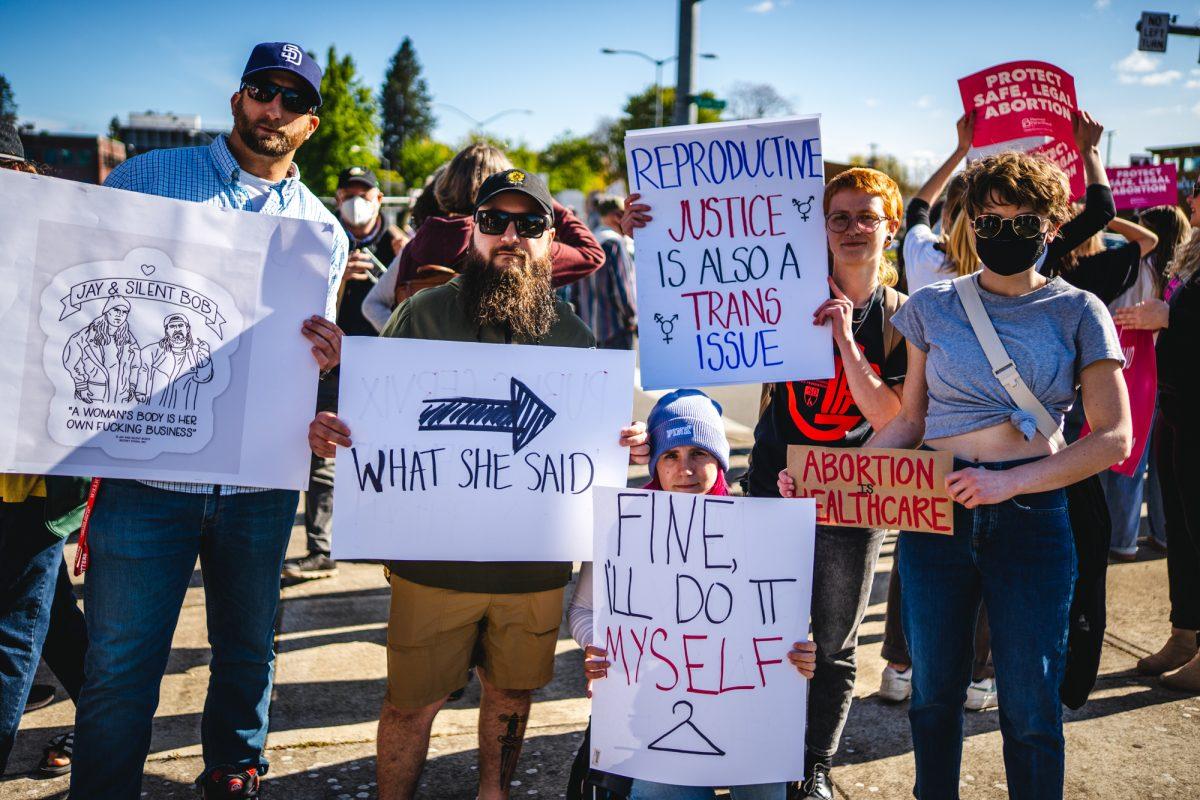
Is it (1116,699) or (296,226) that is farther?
(1116,699)

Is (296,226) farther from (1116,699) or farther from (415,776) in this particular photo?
(1116,699)

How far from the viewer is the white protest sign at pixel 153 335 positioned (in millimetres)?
2248

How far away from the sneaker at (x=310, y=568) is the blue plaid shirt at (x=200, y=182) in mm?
2514

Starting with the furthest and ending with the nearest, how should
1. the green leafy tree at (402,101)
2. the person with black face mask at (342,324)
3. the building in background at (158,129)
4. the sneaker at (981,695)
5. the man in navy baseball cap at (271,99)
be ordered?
the green leafy tree at (402,101), the building in background at (158,129), the person with black face mask at (342,324), the sneaker at (981,695), the man in navy baseball cap at (271,99)

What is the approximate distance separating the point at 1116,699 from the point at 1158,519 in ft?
7.95

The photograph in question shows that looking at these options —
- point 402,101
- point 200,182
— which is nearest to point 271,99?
point 200,182

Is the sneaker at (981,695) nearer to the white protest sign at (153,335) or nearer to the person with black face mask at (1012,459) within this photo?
the person with black face mask at (1012,459)

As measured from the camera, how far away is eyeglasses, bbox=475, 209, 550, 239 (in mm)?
2607

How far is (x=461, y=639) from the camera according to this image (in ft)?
8.55

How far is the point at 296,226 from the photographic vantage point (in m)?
2.43

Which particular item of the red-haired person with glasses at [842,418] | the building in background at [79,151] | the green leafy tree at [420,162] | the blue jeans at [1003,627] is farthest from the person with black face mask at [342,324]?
the building in background at [79,151]

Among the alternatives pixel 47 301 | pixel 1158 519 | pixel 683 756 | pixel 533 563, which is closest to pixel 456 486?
pixel 533 563

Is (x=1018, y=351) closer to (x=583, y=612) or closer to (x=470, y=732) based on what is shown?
(x=583, y=612)

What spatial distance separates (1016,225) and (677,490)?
1126mm
